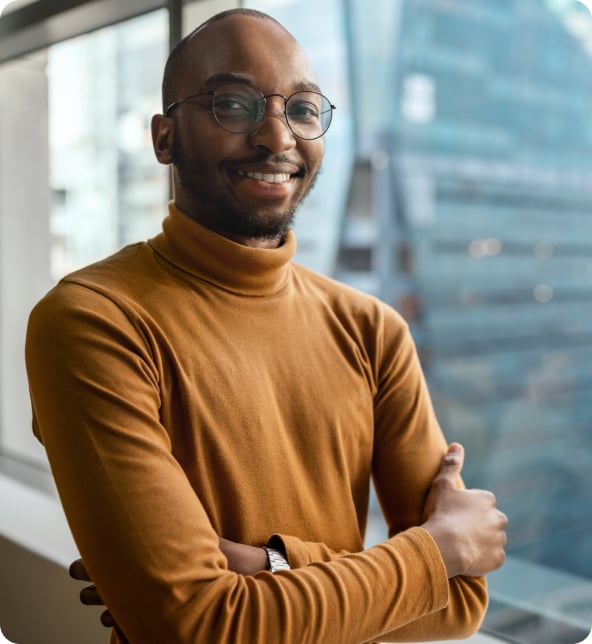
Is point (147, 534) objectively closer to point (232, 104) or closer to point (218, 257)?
point (218, 257)

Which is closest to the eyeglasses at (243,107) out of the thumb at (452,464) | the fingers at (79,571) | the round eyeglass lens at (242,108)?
the round eyeglass lens at (242,108)

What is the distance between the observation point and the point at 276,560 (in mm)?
1107

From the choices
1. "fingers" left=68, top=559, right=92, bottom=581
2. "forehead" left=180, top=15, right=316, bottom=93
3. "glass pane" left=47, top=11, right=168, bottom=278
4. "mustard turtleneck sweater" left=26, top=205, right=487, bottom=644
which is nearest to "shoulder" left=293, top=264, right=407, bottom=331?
"mustard turtleneck sweater" left=26, top=205, right=487, bottom=644

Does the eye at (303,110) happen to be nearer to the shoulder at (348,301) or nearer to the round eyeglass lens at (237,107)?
the round eyeglass lens at (237,107)

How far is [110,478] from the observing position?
99 centimetres

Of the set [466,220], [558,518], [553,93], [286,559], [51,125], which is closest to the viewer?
[286,559]

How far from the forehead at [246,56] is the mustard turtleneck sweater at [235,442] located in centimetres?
23

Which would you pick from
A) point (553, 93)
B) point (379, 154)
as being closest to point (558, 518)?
point (553, 93)

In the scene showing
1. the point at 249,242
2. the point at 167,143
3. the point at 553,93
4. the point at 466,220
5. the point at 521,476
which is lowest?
the point at 521,476

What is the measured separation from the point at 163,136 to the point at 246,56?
18 cm

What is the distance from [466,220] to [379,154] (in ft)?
4.77

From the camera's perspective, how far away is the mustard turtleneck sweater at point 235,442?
0.98 m

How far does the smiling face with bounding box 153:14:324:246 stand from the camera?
1.16m

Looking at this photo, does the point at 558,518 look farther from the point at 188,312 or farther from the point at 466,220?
the point at 466,220
